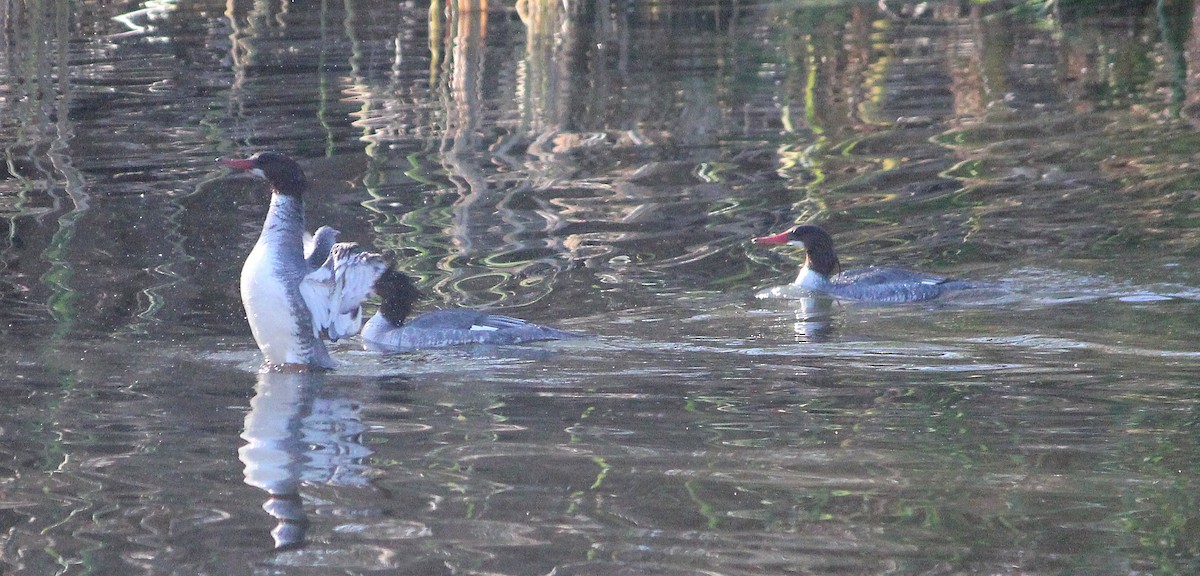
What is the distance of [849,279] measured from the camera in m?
10.1

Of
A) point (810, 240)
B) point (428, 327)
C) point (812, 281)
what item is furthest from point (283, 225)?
point (810, 240)

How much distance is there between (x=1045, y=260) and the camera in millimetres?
10008

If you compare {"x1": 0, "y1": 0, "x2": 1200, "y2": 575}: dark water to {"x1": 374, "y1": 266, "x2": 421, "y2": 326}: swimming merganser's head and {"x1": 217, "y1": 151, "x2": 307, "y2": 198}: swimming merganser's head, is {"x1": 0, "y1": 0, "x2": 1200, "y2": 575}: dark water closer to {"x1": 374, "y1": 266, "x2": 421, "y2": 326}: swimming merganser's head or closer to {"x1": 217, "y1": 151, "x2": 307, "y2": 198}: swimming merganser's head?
{"x1": 374, "y1": 266, "x2": 421, "y2": 326}: swimming merganser's head

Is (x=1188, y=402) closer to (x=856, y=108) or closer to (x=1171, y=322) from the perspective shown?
(x=1171, y=322)

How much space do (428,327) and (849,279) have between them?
2941mm

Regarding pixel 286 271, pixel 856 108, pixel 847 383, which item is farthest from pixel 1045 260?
pixel 856 108

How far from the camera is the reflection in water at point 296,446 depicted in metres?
5.08

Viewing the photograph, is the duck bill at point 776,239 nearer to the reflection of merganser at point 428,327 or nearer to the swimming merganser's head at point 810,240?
the swimming merganser's head at point 810,240

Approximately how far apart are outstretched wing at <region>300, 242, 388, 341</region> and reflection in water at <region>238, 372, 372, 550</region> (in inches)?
17.2

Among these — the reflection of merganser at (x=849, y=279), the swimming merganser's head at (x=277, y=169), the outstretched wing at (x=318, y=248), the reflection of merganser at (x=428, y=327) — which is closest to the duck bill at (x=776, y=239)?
the reflection of merganser at (x=849, y=279)

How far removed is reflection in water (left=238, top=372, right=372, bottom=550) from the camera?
16.7 ft

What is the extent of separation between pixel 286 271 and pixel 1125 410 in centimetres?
385

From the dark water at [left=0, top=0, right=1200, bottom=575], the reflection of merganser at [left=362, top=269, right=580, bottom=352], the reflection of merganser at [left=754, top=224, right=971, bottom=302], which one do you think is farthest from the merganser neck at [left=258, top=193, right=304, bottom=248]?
the reflection of merganser at [left=754, top=224, right=971, bottom=302]

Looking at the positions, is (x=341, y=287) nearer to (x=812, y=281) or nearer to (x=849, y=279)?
(x=812, y=281)
